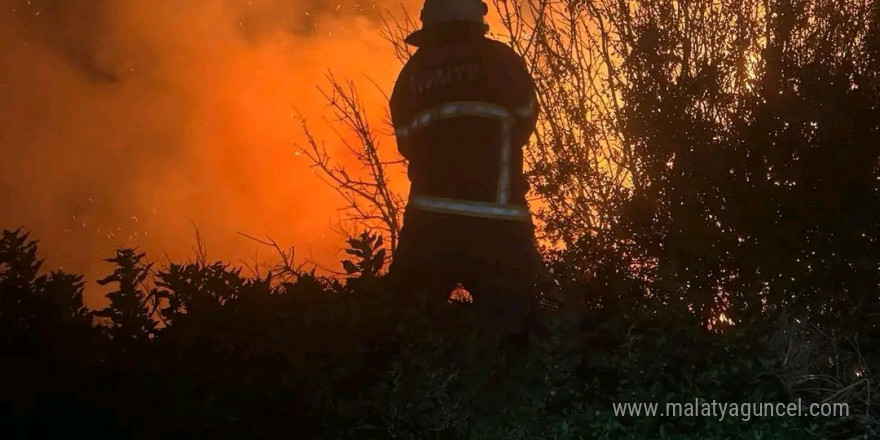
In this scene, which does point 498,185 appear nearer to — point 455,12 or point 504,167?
point 504,167

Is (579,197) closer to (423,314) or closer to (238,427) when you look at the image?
(423,314)

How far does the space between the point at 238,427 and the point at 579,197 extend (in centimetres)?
306

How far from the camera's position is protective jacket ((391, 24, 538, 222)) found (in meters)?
4.72

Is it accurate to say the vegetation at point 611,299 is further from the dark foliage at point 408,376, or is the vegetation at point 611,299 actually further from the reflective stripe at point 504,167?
the reflective stripe at point 504,167

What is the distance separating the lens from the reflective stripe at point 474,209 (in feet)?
15.3

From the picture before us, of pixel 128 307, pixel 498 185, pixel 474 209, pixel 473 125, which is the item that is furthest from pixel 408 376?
pixel 128 307

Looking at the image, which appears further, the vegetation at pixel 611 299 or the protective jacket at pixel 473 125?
the protective jacket at pixel 473 125

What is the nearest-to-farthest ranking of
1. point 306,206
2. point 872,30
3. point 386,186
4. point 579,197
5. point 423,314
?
point 423,314 < point 872,30 < point 579,197 < point 386,186 < point 306,206

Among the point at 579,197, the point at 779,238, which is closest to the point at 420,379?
the point at 779,238

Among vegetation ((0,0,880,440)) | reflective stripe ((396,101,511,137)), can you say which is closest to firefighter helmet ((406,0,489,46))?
reflective stripe ((396,101,511,137))

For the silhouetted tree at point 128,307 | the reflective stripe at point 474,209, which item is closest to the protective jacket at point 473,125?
the reflective stripe at point 474,209

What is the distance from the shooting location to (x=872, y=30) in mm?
5230

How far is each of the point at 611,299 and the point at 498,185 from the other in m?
0.77

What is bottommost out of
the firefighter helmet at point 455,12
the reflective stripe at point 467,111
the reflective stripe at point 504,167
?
the reflective stripe at point 504,167
